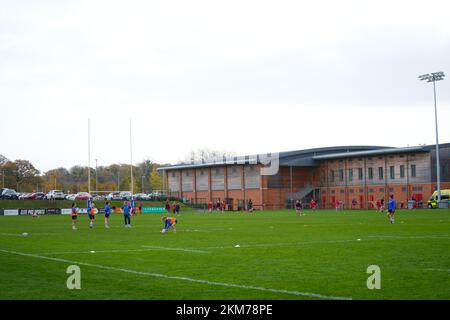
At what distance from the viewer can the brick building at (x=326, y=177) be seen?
91812 millimetres

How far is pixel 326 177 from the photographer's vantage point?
108m

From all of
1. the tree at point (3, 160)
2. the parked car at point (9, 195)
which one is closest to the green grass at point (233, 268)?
the parked car at point (9, 195)

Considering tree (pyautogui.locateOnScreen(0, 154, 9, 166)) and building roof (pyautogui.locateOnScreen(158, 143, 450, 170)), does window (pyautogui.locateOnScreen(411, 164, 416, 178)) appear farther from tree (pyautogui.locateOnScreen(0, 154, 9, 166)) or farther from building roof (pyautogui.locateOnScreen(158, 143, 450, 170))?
tree (pyautogui.locateOnScreen(0, 154, 9, 166))

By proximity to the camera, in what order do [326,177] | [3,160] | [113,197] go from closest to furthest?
1. [326,177]
2. [113,197]
3. [3,160]

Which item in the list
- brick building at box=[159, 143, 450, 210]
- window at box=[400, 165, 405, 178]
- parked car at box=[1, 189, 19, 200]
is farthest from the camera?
parked car at box=[1, 189, 19, 200]

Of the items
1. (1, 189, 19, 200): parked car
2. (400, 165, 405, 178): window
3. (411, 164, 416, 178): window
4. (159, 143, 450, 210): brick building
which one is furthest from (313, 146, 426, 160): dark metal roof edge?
(1, 189, 19, 200): parked car

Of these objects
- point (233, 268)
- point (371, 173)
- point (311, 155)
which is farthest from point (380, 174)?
point (233, 268)

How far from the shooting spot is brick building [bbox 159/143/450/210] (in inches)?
3615

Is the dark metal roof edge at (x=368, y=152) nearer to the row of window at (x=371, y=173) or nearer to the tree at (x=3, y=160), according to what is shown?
the row of window at (x=371, y=173)

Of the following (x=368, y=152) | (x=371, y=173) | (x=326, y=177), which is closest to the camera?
(x=368, y=152)

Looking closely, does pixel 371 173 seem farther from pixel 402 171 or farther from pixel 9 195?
pixel 9 195

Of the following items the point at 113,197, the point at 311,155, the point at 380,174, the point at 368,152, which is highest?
the point at 311,155

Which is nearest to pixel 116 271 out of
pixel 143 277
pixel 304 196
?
pixel 143 277

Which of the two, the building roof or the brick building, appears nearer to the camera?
the brick building
